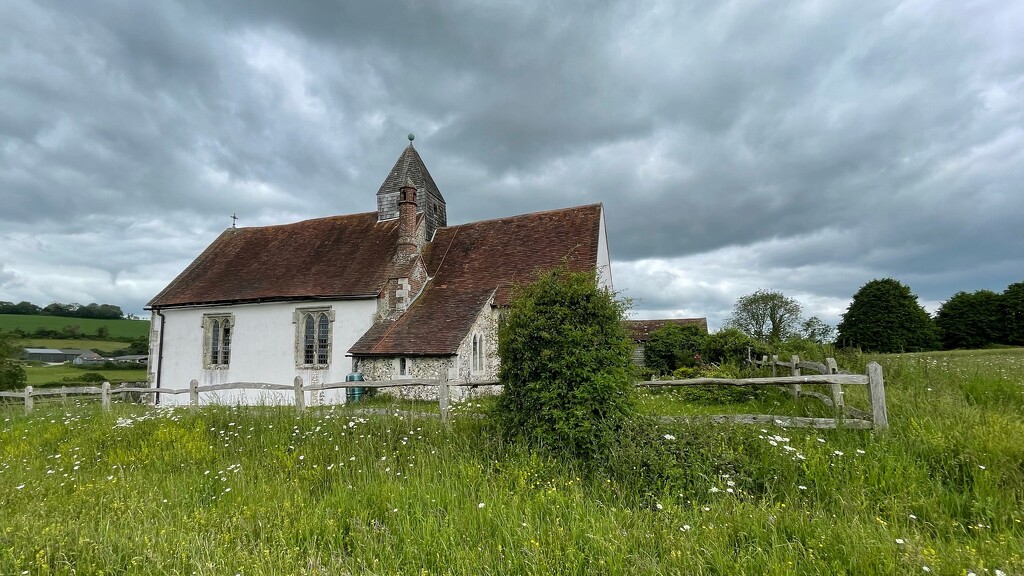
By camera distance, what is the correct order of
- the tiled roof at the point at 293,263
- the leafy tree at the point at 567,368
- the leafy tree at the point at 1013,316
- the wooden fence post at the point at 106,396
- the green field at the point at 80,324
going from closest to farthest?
the leafy tree at the point at 567,368 < the wooden fence post at the point at 106,396 < the tiled roof at the point at 293,263 < the leafy tree at the point at 1013,316 < the green field at the point at 80,324

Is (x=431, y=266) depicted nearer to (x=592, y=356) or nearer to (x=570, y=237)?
(x=570, y=237)

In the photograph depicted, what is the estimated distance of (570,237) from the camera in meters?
20.2

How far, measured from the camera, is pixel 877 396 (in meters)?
5.74

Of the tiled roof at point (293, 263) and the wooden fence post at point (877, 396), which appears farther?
the tiled roof at point (293, 263)

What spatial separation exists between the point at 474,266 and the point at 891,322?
1584 inches

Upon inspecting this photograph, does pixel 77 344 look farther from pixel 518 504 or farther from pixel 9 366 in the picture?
pixel 518 504

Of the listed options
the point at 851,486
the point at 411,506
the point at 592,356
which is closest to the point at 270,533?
the point at 411,506

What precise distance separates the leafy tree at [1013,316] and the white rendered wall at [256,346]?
55161 mm

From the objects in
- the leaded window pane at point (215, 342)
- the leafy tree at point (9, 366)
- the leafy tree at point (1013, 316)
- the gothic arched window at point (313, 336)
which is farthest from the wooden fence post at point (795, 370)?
the leafy tree at point (1013, 316)

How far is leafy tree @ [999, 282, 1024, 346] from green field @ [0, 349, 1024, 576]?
49.5 metres

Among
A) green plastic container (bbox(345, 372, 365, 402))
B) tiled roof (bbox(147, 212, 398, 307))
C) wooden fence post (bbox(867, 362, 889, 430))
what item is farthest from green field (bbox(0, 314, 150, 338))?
wooden fence post (bbox(867, 362, 889, 430))

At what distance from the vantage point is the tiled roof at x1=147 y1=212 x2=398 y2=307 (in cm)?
1905

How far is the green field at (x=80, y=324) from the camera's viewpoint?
55625mm

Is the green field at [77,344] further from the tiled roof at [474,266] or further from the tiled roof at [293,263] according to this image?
the tiled roof at [474,266]
